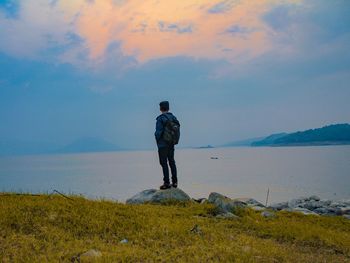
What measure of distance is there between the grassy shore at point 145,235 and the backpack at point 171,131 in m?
2.91

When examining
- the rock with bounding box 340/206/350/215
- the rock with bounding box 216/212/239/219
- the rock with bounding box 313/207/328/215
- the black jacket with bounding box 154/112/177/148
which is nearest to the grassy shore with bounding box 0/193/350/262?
the rock with bounding box 216/212/239/219

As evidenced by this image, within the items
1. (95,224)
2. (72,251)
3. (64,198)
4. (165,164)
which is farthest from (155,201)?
(72,251)

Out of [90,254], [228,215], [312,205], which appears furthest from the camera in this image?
[312,205]

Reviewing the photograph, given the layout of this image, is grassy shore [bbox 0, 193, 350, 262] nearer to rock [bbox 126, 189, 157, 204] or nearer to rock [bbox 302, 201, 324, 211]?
rock [bbox 126, 189, 157, 204]

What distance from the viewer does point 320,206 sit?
2838 cm

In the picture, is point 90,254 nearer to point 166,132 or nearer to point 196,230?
point 196,230

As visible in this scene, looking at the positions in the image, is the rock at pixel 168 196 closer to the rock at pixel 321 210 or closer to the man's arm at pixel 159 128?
the man's arm at pixel 159 128

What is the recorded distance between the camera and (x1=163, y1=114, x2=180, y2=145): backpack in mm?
15062

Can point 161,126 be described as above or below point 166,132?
above

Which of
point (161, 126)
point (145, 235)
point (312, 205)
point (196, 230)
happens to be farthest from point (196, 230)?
point (312, 205)

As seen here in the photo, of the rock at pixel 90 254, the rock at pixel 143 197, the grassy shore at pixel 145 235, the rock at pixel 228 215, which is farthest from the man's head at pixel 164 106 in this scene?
the rock at pixel 90 254

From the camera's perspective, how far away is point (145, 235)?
9.81 m

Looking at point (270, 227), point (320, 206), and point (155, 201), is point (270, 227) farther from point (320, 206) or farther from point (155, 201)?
point (320, 206)

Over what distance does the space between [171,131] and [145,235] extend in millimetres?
5970
